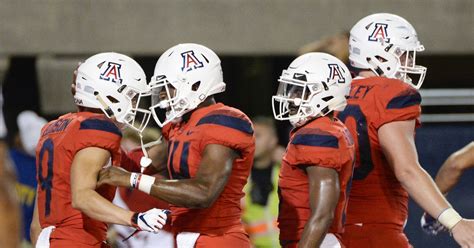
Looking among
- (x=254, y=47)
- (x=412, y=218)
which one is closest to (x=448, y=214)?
(x=412, y=218)

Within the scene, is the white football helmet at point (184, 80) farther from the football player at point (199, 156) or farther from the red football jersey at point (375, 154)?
the red football jersey at point (375, 154)

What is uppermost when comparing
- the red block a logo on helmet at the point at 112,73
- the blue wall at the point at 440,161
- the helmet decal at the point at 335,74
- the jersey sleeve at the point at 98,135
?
Result: the helmet decal at the point at 335,74

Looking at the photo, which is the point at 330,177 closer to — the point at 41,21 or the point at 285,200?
the point at 285,200

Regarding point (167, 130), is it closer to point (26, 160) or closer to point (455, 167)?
point (455, 167)

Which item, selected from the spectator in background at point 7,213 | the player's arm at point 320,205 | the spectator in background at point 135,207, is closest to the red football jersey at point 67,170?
the spectator in background at point 7,213

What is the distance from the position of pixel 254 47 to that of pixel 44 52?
170 centimetres

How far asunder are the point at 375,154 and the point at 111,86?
1.20m

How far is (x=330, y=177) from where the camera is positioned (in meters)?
4.65

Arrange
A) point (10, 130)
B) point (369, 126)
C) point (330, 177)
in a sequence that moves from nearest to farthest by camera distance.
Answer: point (330, 177)
point (369, 126)
point (10, 130)

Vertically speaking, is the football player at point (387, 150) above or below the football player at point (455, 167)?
above

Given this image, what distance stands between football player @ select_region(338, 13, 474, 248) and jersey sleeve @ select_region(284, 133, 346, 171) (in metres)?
0.40

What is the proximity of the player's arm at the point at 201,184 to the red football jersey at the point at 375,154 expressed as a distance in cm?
73

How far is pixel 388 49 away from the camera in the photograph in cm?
534

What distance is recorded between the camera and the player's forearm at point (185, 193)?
467 cm
